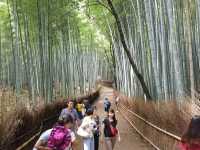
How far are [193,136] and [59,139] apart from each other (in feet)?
6.69

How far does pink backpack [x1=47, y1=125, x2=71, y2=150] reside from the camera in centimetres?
506

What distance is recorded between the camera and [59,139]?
5.07 meters

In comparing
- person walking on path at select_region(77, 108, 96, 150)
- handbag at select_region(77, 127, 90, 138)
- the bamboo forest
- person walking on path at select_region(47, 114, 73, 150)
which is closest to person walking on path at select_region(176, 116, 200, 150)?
the bamboo forest

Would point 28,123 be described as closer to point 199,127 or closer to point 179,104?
point 179,104

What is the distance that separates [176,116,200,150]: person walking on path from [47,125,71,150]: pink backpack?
74.7 inches

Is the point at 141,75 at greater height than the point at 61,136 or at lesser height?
greater

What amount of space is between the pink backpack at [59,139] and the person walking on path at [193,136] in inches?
74.7

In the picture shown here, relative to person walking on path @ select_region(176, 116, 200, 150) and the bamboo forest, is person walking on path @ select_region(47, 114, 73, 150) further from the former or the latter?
person walking on path @ select_region(176, 116, 200, 150)

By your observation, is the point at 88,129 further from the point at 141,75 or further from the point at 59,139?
the point at 141,75

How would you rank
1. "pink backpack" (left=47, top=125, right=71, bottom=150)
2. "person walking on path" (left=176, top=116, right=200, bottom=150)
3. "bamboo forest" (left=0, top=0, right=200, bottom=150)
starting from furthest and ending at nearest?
"bamboo forest" (left=0, top=0, right=200, bottom=150), "pink backpack" (left=47, top=125, right=71, bottom=150), "person walking on path" (left=176, top=116, right=200, bottom=150)

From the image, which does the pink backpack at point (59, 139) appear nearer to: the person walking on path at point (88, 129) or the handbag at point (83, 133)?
the person walking on path at point (88, 129)

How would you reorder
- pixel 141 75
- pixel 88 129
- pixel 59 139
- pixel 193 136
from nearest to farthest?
pixel 193 136
pixel 59 139
pixel 88 129
pixel 141 75

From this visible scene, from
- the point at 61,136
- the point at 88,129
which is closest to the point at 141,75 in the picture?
the point at 88,129

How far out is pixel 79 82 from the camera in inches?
1416
